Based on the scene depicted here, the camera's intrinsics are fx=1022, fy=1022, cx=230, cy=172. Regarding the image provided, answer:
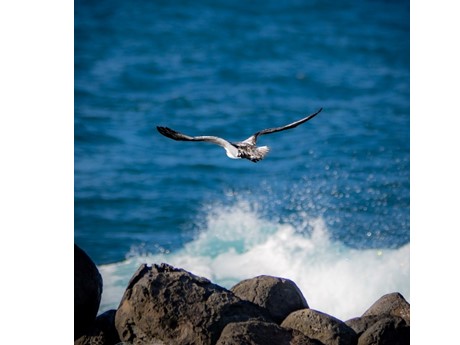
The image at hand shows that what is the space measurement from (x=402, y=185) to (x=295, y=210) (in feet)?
2.45

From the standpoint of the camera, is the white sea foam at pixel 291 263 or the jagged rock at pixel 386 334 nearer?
the jagged rock at pixel 386 334

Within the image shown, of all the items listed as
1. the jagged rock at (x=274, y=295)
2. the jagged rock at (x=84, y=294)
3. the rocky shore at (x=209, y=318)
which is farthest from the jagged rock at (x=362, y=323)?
the jagged rock at (x=84, y=294)

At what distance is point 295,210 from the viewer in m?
7.04

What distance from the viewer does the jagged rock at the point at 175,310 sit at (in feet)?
15.0

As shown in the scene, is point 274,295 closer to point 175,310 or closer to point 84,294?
point 175,310

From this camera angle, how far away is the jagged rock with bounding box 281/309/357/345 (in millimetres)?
4598

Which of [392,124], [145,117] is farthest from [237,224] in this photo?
[392,124]

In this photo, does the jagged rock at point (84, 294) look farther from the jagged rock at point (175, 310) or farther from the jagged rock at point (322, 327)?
the jagged rock at point (322, 327)

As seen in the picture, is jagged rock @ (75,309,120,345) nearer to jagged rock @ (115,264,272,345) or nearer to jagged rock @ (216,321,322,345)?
jagged rock @ (115,264,272,345)

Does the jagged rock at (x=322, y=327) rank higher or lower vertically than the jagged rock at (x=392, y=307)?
higher

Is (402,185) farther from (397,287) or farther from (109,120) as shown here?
(109,120)

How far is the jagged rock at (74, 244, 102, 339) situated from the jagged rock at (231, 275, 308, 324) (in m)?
0.68

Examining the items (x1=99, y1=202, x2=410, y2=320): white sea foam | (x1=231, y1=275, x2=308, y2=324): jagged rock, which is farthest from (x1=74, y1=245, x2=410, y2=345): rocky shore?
(x1=99, y1=202, x2=410, y2=320): white sea foam

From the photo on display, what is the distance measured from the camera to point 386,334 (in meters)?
4.63
